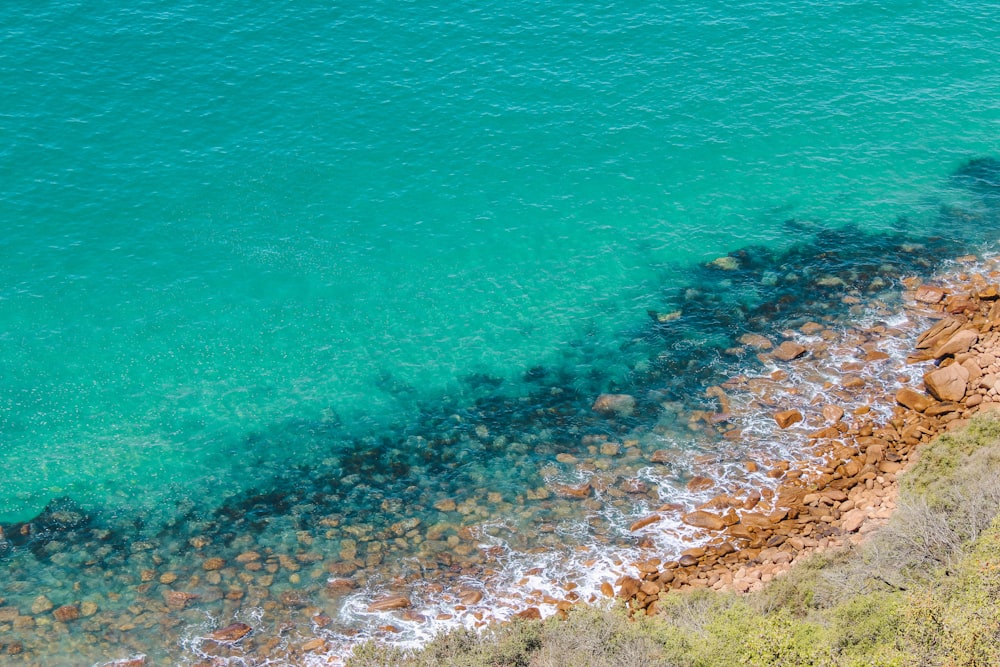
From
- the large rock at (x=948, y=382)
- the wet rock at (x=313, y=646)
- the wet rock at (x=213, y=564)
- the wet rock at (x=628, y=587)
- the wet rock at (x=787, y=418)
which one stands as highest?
the large rock at (x=948, y=382)

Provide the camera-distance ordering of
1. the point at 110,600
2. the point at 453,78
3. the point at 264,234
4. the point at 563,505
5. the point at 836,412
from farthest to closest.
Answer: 1. the point at 453,78
2. the point at 264,234
3. the point at 836,412
4. the point at 563,505
5. the point at 110,600

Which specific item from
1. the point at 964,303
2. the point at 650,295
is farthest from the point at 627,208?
the point at 964,303

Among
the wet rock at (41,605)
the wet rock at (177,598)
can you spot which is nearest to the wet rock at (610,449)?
the wet rock at (177,598)

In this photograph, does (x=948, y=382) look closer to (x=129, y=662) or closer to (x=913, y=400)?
(x=913, y=400)

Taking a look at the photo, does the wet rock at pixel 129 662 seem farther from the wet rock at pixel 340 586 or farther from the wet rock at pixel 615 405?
the wet rock at pixel 615 405

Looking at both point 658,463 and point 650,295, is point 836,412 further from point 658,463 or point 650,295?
point 650,295

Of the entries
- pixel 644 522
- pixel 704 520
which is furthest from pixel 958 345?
pixel 644 522
